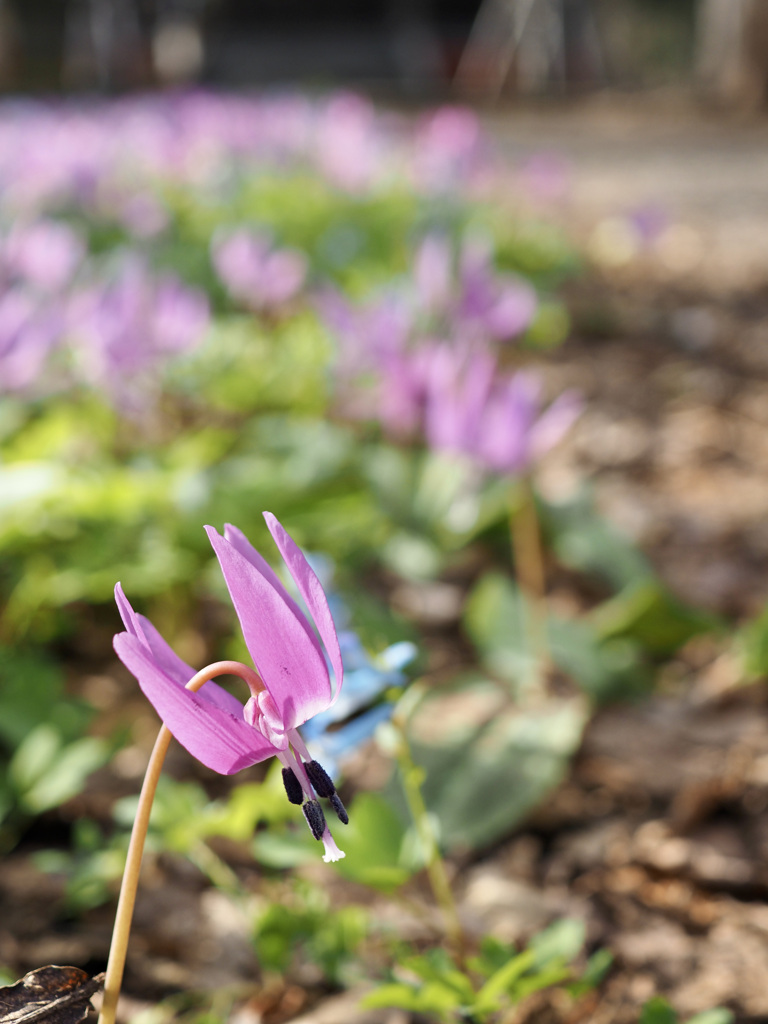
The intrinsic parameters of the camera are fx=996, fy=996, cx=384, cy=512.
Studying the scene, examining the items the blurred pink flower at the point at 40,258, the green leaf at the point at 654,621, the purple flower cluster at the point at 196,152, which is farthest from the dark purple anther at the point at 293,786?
the purple flower cluster at the point at 196,152

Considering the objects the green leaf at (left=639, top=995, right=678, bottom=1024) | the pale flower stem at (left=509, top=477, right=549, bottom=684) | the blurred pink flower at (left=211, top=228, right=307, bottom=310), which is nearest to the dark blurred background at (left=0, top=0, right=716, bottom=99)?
the blurred pink flower at (left=211, top=228, right=307, bottom=310)

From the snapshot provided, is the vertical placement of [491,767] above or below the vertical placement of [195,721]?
below

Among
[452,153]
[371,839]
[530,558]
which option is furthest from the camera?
[452,153]

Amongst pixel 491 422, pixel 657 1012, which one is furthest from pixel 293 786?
pixel 491 422

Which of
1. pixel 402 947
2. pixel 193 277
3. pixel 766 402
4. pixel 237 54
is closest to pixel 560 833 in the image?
pixel 402 947

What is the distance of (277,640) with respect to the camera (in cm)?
64

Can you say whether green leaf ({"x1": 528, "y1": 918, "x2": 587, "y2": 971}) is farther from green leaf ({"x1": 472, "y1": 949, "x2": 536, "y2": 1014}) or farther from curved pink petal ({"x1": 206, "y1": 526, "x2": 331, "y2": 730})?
curved pink petal ({"x1": 206, "y1": 526, "x2": 331, "y2": 730})

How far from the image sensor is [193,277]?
4129mm

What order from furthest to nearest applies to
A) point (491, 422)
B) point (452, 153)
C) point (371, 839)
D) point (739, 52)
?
1. point (739, 52)
2. point (452, 153)
3. point (491, 422)
4. point (371, 839)

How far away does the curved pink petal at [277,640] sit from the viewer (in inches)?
24.5

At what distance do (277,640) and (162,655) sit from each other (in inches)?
3.6

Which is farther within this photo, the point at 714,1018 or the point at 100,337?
the point at 100,337

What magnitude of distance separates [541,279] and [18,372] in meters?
3.41

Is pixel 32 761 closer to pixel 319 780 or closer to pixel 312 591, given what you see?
pixel 319 780
